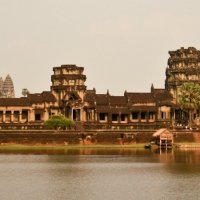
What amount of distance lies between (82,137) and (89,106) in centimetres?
1724

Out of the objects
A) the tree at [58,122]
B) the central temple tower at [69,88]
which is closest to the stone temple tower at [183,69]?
the central temple tower at [69,88]

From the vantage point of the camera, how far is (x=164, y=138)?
299ft

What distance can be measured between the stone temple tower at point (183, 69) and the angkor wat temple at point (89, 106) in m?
0.25

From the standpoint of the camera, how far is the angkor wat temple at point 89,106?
109 m

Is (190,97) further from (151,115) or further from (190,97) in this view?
(151,115)

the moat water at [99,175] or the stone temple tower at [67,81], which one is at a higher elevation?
the stone temple tower at [67,81]

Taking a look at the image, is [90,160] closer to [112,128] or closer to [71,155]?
[71,155]

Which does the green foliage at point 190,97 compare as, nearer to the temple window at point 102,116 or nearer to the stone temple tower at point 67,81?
the temple window at point 102,116

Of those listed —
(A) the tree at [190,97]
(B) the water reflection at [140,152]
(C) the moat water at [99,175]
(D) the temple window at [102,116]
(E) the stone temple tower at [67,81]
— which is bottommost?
(C) the moat water at [99,175]

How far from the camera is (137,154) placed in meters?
80.8

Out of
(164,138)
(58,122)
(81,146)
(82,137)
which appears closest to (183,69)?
(58,122)

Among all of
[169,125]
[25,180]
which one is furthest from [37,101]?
[25,180]

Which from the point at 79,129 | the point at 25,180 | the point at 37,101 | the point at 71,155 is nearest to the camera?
the point at 25,180

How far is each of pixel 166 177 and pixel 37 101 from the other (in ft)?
175
